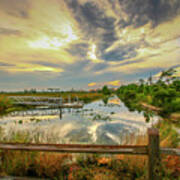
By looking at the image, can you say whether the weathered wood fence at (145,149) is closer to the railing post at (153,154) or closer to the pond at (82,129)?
the railing post at (153,154)

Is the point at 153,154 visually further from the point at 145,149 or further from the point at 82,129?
the point at 82,129

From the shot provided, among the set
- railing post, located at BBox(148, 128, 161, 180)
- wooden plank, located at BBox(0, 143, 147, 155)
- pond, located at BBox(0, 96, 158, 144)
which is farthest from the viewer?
pond, located at BBox(0, 96, 158, 144)

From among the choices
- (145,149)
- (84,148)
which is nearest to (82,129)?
(84,148)

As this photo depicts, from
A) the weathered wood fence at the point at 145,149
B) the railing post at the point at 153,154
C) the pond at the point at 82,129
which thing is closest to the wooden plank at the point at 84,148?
the weathered wood fence at the point at 145,149

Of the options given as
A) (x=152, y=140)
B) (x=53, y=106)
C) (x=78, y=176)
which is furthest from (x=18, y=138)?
(x=53, y=106)

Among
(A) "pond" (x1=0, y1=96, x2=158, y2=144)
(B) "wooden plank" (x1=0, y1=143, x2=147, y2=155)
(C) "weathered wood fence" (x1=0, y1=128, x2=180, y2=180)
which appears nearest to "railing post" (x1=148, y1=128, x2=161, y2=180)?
(C) "weathered wood fence" (x1=0, y1=128, x2=180, y2=180)

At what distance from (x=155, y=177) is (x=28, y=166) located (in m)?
2.75

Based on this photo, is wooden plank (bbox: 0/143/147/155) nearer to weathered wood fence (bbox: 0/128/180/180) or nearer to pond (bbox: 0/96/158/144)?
weathered wood fence (bbox: 0/128/180/180)

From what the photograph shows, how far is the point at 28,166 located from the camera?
118 inches

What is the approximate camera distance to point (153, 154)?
2025 millimetres

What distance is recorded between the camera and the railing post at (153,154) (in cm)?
197

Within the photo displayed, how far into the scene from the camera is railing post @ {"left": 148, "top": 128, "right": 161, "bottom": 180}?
6.47ft

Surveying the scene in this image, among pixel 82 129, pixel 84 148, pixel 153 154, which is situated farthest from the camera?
pixel 82 129

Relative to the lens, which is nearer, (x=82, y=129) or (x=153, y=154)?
(x=153, y=154)
